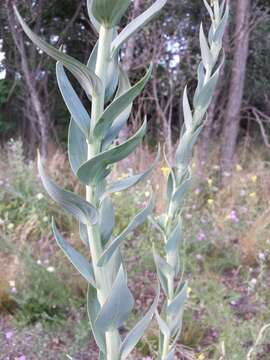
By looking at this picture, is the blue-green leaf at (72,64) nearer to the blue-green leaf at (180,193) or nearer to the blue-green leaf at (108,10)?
the blue-green leaf at (108,10)

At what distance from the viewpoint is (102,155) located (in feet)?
1.44

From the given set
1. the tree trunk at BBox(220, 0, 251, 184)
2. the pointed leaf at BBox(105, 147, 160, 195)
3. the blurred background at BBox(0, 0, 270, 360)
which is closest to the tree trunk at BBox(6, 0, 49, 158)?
the blurred background at BBox(0, 0, 270, 360)

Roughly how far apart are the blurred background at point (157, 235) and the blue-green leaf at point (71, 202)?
1.01ft

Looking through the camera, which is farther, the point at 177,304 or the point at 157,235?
the point at 157,235

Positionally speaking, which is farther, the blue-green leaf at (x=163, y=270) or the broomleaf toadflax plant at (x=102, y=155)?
the blue-green leaf at (x=163, y=270)

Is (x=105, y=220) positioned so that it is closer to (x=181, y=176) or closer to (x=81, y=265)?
(x=81, y=265)

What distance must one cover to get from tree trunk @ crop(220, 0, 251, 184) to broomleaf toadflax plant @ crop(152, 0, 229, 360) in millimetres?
3881

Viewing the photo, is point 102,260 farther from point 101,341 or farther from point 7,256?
point 7,256

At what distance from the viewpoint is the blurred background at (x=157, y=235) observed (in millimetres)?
2084

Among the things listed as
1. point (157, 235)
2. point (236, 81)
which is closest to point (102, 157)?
point (157, 235)

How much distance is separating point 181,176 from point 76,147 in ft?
0.58

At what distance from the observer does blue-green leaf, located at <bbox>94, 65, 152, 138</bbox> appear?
17.4 inches

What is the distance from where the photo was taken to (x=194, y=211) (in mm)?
3266

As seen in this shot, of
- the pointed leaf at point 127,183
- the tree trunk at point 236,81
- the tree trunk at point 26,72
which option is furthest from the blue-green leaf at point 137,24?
the tree trunk at point 26,72
